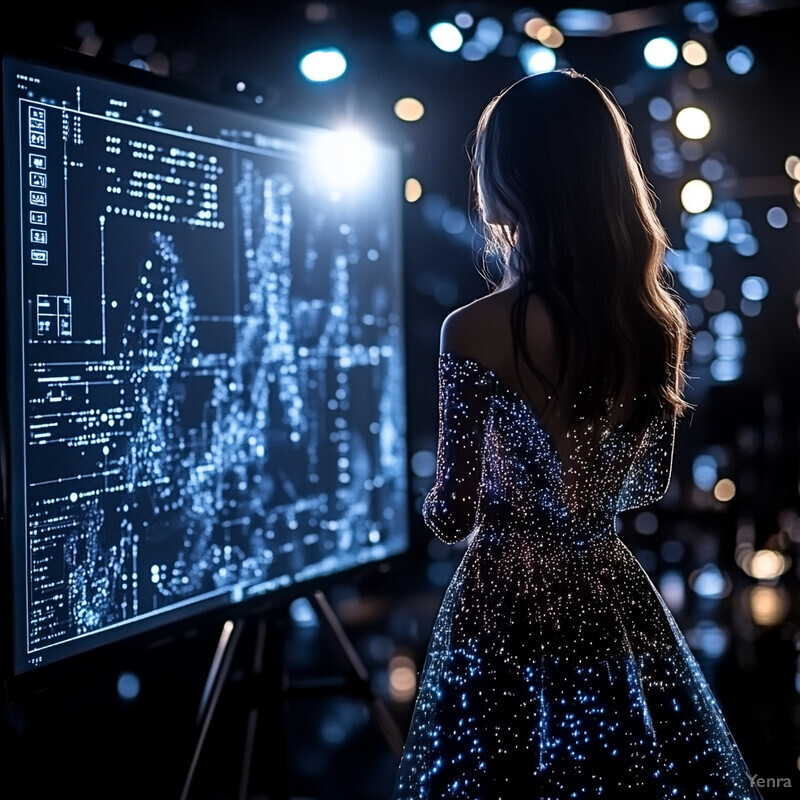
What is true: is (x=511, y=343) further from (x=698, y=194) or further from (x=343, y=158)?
(x=698, y=194)

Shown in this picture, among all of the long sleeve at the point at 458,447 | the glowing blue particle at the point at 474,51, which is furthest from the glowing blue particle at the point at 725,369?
the long sleeve at the point at 458,447

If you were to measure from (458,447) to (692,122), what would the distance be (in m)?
4.25

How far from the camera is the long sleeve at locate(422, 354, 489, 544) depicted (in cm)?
151

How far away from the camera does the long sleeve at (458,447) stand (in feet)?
4.97

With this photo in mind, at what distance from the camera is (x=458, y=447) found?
1.55m

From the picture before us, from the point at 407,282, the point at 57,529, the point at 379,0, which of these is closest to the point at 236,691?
the point at 57,529

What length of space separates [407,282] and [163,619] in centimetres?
113

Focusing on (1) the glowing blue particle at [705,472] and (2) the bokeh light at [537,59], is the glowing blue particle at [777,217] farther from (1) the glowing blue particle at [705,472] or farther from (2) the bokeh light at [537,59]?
(2) the bokeh light at [537,59]

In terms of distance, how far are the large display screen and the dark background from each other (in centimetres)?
10

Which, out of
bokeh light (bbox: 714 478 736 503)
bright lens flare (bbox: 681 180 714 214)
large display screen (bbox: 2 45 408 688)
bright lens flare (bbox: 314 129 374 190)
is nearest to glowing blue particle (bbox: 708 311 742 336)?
bokeh light (bbox: 714 478 736 503)

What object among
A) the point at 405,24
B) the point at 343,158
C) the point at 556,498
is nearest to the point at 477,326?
the point at 556,498

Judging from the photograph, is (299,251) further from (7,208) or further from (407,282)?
(7,208)

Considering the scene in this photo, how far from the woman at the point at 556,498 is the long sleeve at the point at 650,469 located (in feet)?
0.30

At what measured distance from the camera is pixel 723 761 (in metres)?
1.54
